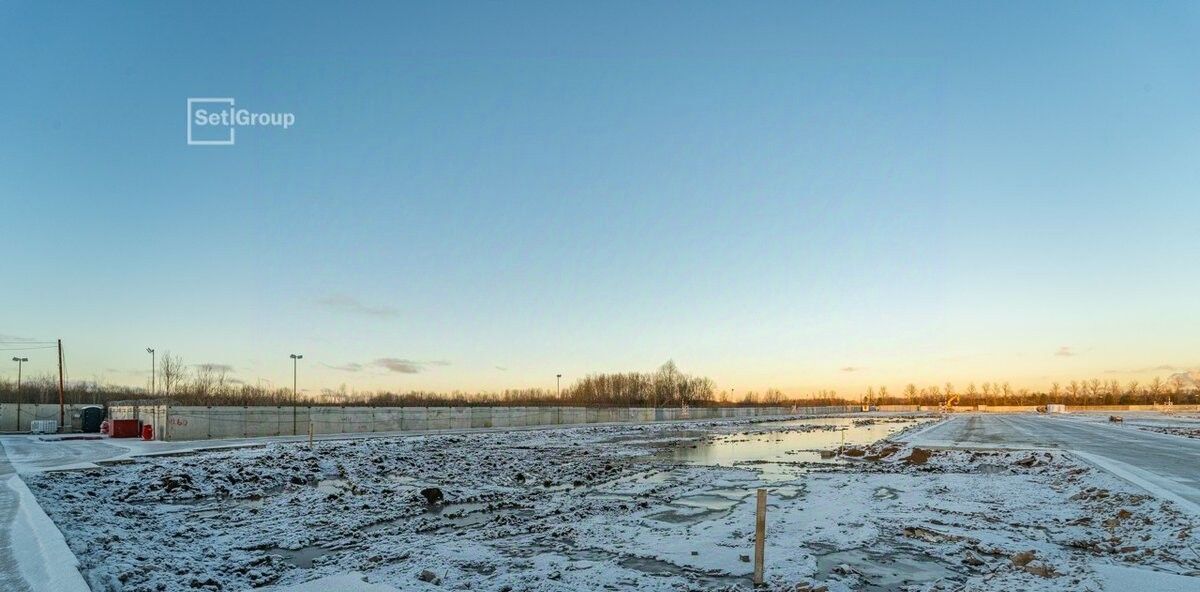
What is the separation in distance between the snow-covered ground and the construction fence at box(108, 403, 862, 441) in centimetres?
1598

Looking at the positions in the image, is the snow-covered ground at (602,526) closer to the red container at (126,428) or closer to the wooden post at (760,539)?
the wooden post at (760,539)

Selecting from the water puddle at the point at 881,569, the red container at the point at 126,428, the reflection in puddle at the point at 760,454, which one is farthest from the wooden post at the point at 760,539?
the red container at the point at 126,428

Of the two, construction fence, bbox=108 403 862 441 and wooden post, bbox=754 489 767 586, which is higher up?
wooden post, bbox=754 489 767 586

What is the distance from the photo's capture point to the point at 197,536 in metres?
13.6

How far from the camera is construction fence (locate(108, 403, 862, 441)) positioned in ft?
129

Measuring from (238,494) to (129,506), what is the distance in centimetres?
317

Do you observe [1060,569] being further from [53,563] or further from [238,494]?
[238,494]

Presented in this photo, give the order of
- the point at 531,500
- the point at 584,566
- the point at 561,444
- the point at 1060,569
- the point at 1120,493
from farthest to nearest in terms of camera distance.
Answer: the point at 561,444, the point at 531,500, the point at 1120,493, the point at 584,566, the point at 1060,569

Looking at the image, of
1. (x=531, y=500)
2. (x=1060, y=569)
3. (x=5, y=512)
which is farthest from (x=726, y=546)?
(x=5, y=512)

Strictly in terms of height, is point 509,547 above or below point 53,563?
below

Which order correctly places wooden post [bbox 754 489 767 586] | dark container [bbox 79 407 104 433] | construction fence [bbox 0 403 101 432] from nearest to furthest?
wooden post [bbox 754 489 767 586]
dark container [bbox 79 407 104 433]
construction fence [bbox 0 403 101 432]

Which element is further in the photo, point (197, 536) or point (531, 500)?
point (531, 500)

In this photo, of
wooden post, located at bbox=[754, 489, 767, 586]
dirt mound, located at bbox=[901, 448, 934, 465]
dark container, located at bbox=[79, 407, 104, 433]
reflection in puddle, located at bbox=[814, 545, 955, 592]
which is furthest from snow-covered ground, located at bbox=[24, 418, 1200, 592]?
dark container, located at bbox=[79, 407, 104, 433]

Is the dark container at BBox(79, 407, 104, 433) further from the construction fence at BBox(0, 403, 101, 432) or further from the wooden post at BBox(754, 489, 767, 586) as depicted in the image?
the wooden post at BBox(754, 489, 767, 586)
